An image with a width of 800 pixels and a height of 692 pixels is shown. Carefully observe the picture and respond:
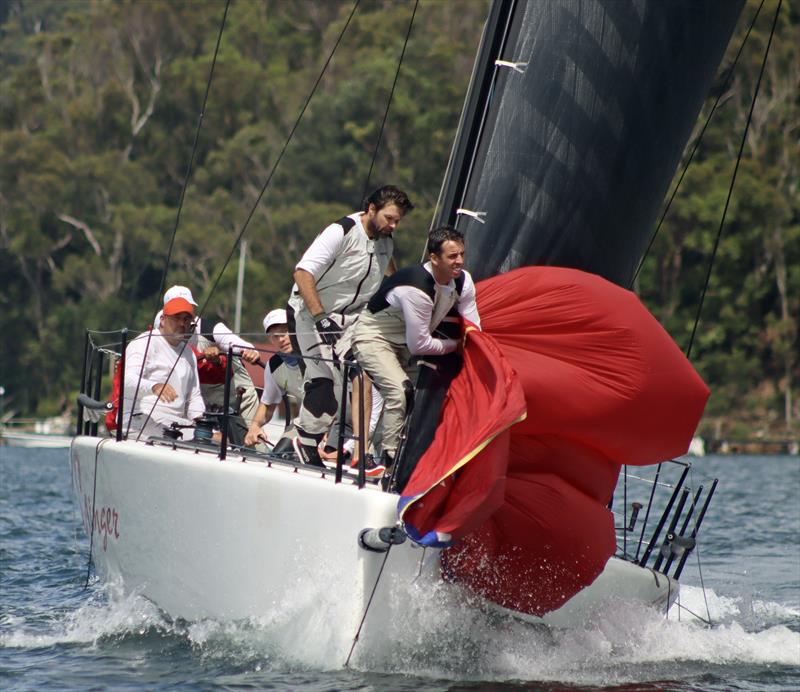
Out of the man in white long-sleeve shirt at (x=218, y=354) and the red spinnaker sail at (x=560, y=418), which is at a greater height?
the red spinnaker sail at (x=560, y=418)

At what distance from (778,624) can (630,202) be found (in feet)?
9.03

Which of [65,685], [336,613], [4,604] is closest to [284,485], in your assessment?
[336,613]

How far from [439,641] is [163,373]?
233 cm

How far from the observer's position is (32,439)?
113ft

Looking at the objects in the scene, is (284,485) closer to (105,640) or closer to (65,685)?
(65,685)

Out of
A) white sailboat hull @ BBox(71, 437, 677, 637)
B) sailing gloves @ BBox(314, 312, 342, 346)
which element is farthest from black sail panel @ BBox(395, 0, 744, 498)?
white sailboat hull @ BBox(71, 437, 677, 637)

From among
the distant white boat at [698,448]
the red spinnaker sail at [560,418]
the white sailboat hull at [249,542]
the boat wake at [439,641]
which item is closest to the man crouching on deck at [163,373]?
the white sailboat hull at [249,542]

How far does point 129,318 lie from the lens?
3891cm

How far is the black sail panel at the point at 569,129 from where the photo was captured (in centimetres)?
599

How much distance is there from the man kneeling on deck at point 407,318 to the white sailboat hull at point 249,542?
1.29 ft

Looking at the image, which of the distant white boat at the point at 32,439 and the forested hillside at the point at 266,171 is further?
the forested hillside at the point at 266,171

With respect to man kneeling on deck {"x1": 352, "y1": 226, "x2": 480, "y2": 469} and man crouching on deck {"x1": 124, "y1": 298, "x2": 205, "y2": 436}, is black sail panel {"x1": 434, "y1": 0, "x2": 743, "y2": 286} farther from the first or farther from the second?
man crouching on deck {"x1": 124, "y1": 298, "x2": 205, "y2": 436}

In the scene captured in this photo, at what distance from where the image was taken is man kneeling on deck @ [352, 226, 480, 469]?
5480mm

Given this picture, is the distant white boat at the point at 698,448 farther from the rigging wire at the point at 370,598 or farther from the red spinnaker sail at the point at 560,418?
the rigging wire at the point at 370,598
